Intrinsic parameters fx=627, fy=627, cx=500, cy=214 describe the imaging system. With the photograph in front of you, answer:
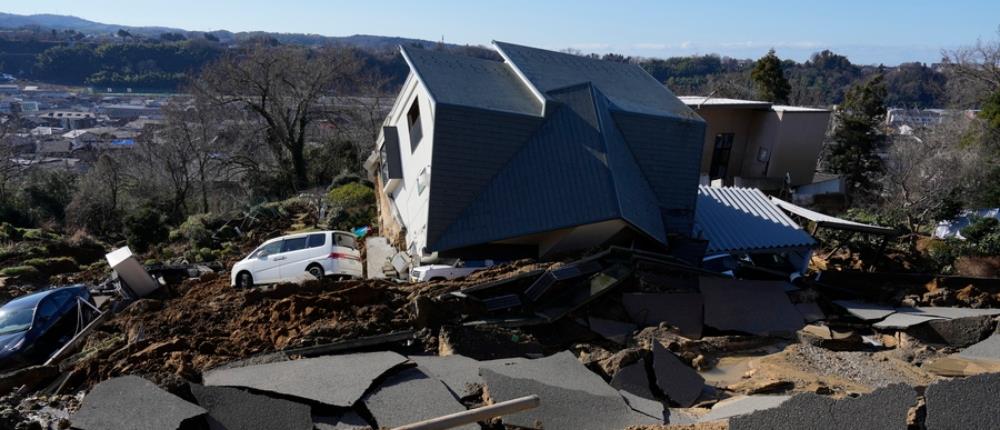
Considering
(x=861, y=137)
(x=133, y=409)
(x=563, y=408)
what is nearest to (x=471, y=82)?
(x=563, y=408)

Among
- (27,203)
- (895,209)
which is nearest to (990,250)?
(895,209)

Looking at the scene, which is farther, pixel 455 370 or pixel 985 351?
pixel 985 351

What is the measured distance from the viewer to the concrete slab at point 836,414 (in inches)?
230

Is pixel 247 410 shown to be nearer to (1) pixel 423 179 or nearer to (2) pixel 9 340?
(2) pixel 9 340

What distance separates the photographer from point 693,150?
1658cm

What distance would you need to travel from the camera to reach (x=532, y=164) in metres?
14.6

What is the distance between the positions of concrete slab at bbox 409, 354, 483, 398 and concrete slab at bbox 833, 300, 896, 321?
7760mm

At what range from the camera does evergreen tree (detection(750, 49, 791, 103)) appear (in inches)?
1550

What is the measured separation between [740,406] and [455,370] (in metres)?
3.50

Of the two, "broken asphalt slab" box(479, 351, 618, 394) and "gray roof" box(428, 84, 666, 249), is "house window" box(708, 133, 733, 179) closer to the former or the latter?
A: "gray roof" box(428, 84, 666, 249)

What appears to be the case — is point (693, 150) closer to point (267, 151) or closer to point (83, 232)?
point (83, 232)

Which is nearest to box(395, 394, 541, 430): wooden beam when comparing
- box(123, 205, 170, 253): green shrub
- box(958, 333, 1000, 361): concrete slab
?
box(958, 333, 1000, 361): concrete slab

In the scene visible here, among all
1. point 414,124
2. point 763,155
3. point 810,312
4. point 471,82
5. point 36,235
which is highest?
point 471,82

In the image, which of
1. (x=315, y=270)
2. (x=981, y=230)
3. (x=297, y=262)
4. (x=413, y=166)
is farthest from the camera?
(x=981, y=230)
